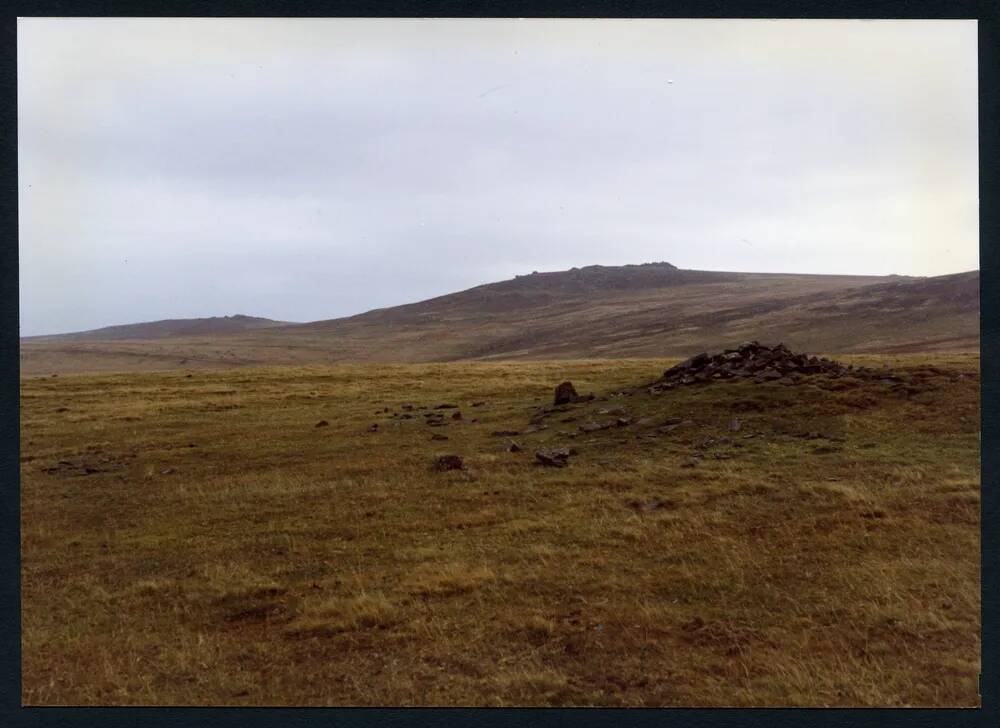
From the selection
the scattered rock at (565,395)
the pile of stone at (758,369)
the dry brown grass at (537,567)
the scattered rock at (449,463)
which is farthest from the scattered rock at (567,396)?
the scattered rock at (449,463)

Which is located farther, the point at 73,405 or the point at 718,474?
the point at 73,405

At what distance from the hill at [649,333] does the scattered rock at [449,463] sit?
248ft

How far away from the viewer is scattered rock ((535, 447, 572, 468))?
1803 cm

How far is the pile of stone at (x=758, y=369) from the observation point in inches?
925

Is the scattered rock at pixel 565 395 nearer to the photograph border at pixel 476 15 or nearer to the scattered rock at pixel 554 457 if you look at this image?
the scattered rock at pixel 554 457

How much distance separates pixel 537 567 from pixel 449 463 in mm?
7599

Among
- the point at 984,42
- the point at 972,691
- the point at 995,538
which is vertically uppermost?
the point at 984,42

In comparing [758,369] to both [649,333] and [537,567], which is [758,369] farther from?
[649,333]

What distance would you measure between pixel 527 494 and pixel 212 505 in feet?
25.7

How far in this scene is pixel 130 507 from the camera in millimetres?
16625

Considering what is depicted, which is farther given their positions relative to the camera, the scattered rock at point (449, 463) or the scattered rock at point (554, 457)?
the scattered rock at point (449, 463)

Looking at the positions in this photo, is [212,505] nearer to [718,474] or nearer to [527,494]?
[527,494]

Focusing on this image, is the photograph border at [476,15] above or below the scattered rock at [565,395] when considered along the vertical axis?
above

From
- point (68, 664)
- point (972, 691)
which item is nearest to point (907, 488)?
point (972, 691)
